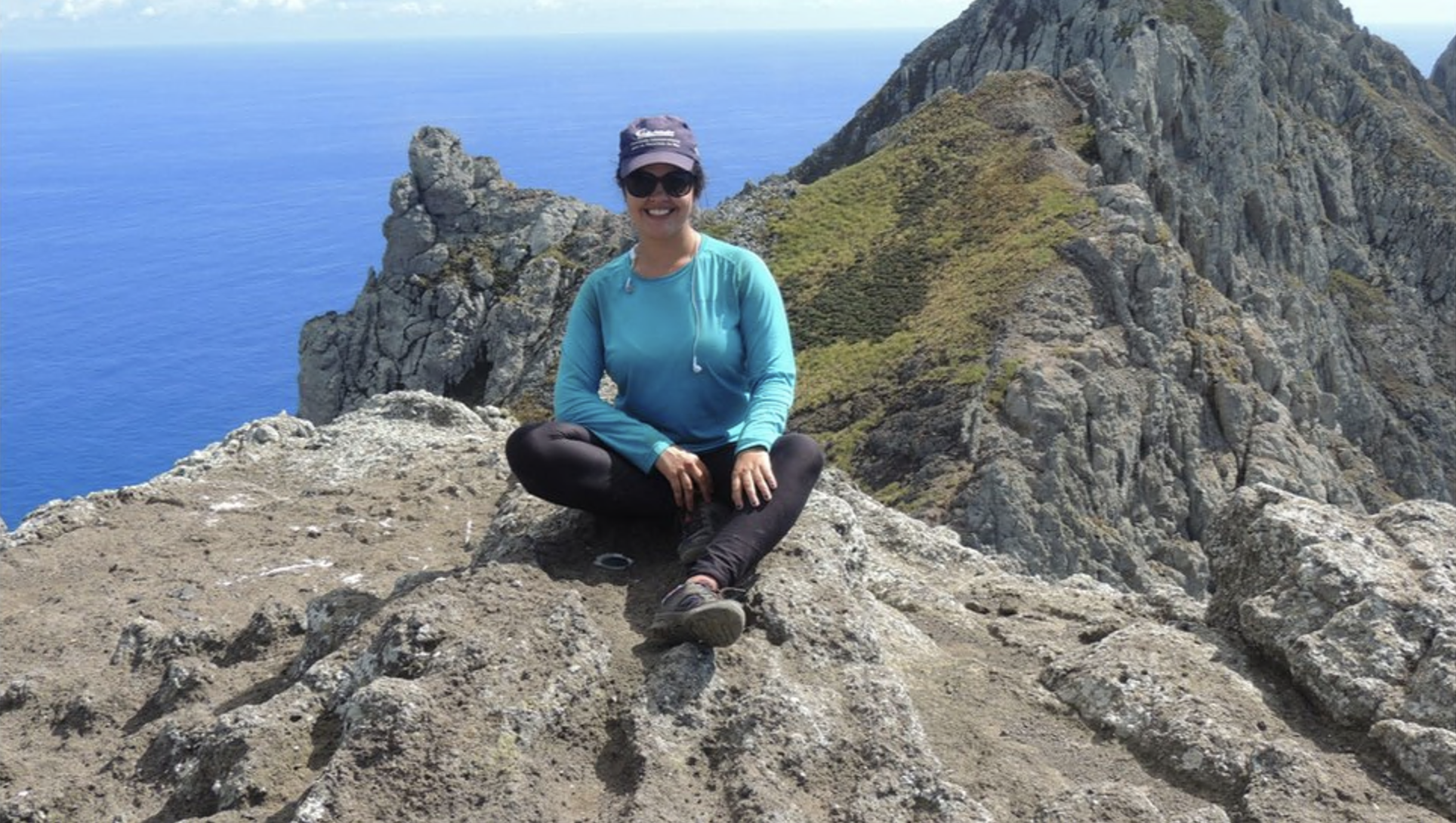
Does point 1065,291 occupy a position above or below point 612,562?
below

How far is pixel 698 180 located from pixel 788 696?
3824 millimetres

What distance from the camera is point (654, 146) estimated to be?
8.93 metres

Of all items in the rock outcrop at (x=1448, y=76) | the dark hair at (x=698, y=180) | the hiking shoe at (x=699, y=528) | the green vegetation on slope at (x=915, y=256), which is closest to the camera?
the hiking shoe at (x=699, y=528)

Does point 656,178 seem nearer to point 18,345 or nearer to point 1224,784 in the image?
point 1224,784

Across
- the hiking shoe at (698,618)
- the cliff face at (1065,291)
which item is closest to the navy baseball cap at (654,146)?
the hiking shoe at (698,618)

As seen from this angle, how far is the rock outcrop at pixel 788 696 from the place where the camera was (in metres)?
7.08

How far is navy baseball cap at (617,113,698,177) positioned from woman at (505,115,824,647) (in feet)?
0.04

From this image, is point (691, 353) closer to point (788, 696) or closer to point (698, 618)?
point (698, 618)

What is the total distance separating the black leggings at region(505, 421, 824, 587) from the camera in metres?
9.00

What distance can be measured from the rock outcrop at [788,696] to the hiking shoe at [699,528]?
0.43 meters

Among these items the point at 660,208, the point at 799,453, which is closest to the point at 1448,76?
the point at 799,453

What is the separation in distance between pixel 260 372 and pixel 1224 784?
161m

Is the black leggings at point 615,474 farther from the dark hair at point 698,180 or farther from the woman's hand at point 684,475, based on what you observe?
the dark hair at point 698,180

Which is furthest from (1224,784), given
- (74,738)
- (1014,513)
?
(1014,513)
